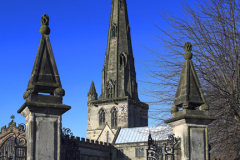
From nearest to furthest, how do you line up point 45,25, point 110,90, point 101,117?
point 45,25 < point 101,117 < point 110,90

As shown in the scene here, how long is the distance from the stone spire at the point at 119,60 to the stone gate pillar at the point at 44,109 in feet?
201

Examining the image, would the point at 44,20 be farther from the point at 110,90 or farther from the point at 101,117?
the point at 110,90

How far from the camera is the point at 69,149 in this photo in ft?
28.8

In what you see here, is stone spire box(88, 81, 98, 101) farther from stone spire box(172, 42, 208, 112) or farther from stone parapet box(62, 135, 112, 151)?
stone spire box(172, 42, 208, 112)

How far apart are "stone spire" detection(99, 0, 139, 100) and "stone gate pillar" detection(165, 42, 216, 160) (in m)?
60.1

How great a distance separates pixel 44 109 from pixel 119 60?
215 feet

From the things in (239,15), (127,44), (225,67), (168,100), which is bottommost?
(168,100)

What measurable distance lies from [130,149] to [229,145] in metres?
45.4

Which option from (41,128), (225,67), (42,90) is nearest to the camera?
(41,128)

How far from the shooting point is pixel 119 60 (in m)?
73.7

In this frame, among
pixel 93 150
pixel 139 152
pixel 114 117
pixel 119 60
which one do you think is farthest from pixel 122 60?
pixel 93 150

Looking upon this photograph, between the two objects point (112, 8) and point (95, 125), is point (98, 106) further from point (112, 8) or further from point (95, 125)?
point (112, 8)

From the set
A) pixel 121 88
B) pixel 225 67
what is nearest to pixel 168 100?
pixel 225 67

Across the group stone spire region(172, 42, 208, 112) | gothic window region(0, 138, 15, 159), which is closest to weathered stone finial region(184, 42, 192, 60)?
stone spire region(172, 42, 208, 112)
